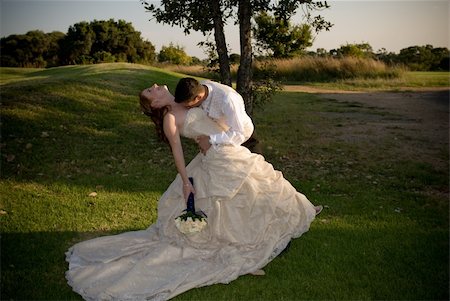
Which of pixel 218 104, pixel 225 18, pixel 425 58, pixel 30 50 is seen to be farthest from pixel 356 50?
pixel 30 50

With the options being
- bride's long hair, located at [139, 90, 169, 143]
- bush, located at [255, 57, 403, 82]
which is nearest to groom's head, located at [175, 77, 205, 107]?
bride's long hair, located at [139, 90, 169, 143]

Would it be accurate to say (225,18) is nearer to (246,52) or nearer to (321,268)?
(246,52)

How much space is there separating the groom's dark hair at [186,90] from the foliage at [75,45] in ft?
173

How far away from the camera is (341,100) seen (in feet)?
69.7

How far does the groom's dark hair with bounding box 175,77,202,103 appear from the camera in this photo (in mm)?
5043

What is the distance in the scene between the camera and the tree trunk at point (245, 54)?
9.28 m

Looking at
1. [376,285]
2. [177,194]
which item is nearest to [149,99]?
[177,194]

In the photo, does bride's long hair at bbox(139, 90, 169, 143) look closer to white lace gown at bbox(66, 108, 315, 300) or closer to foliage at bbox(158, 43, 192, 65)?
white lace gown at bbox(66, 108, 315, 300)

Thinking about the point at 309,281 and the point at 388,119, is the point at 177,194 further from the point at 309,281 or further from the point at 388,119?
the point at 388,119

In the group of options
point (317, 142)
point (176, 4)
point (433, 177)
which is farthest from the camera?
point (317, 142)

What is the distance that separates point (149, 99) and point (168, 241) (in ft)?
6.37

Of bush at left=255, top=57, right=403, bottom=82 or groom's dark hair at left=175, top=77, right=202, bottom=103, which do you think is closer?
groom's dark hair at left=175, top=77, right=202, bottom=103

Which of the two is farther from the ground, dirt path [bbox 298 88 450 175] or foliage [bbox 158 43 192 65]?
foliage [bbox 158 43 192 65]

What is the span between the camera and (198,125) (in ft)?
17.2
